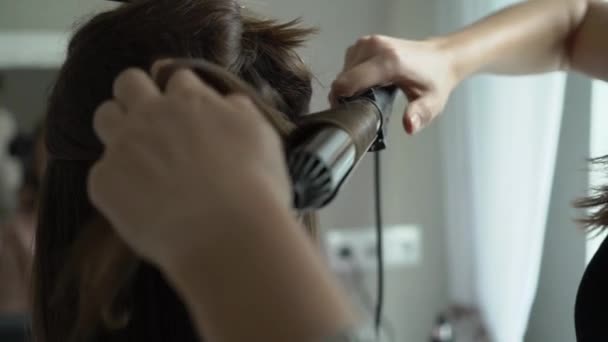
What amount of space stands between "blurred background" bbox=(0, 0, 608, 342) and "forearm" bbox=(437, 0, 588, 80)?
0.70 ft

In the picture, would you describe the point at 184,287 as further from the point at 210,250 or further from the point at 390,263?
the point at 390,263

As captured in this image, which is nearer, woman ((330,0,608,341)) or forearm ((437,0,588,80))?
woman ((330,0,608,341))

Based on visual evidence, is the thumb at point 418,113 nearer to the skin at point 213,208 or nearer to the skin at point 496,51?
the skin at point 496,51

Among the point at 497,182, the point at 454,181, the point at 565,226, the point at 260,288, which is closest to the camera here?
the point at 260,288

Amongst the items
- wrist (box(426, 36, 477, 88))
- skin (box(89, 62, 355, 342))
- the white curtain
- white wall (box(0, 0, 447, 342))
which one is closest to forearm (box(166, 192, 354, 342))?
skin (box(89, 62, 355, 342))

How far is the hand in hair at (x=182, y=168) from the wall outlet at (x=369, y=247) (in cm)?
165

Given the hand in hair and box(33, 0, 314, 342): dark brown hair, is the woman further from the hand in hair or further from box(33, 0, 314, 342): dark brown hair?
the hand in hair

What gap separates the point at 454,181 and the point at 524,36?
106 centimetres

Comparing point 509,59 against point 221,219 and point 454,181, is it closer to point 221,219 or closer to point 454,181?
point 221,219

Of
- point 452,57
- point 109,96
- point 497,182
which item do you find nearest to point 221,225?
point 109,96

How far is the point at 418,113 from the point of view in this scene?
0.74m

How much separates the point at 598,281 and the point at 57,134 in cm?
55

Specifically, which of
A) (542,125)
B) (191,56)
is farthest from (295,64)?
(542,125)

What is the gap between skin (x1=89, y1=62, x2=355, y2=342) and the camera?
331 millimetres
